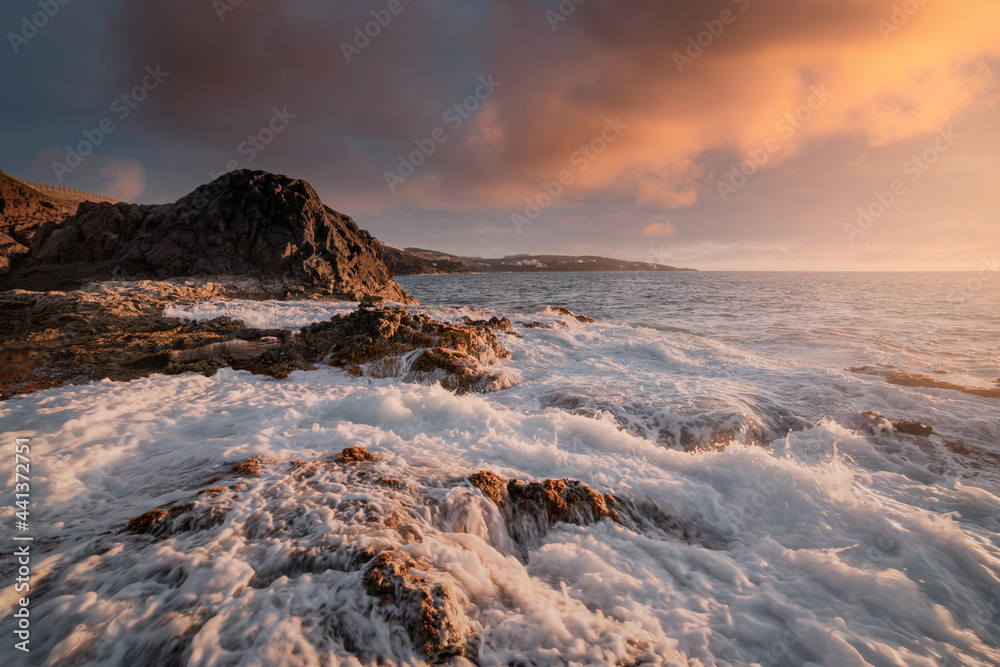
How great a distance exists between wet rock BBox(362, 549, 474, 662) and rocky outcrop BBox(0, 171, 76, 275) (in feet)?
136

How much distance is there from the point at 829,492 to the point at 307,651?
20.2 feet

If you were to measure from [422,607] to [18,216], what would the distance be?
51.7 metres

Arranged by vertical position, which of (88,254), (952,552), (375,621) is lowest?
(952,552)

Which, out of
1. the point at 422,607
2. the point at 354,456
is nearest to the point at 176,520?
the point at 354,456

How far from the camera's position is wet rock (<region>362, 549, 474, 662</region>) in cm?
247

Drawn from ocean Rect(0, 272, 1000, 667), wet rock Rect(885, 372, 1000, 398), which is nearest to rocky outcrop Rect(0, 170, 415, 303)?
ocean Rect(0, 272, 1000, 667)

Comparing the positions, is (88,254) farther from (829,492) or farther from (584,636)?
(829,492)

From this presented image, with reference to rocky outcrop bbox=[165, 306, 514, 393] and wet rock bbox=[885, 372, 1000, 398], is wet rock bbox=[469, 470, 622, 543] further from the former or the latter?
wet rock bbox=[885, 372, 1000, 398]

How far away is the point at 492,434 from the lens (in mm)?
5906

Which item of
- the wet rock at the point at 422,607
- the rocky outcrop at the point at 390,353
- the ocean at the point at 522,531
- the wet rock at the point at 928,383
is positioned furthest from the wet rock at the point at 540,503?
the wet rock at the point at 928,383

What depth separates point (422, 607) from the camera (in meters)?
2.61

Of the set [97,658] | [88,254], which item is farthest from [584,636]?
[88,254]

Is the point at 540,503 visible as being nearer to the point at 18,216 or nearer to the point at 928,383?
the point at 928,383

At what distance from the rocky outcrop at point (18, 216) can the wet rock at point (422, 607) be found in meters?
41.6
